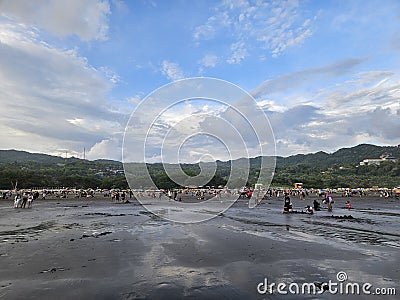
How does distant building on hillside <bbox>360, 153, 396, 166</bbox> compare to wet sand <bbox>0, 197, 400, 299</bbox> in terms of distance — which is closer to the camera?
wet sand <bbox>0, 197, 400, 299</bbox>

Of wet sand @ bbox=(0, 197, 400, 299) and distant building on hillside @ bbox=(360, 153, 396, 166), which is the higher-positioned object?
distant building on hillside @ bbox=(360, 153, 396, 166)

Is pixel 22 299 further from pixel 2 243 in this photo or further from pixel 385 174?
pixel 385 174

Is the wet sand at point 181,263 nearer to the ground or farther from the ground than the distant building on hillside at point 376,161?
nearer to the ground

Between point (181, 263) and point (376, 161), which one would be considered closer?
point (181, 263)

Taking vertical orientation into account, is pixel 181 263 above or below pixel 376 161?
below

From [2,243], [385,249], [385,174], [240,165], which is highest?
[385,174]

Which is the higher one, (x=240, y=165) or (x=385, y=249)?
(x=240, y=165)

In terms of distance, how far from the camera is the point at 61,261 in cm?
1012

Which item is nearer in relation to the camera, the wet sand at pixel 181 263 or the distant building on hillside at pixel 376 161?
the wet sand at pixel 181 263

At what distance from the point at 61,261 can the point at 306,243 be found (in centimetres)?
989

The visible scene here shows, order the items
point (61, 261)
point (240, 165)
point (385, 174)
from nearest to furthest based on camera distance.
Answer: point (61, 261) < point (240, 165) < point (385, 174)

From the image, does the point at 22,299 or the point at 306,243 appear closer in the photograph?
the point at 22,299

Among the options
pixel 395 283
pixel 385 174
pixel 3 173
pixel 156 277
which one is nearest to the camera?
pixel 395 283

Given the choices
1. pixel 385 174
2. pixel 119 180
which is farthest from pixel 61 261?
pixel 385 174
